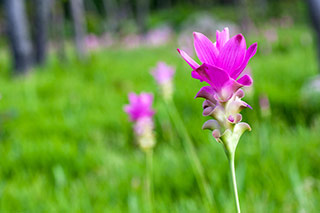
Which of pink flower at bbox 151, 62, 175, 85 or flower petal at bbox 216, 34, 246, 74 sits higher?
flower petal at bbox 216, 34, 246, 74

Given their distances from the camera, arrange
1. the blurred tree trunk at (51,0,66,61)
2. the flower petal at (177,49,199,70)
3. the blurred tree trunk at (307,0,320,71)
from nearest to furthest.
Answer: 1. the flower petal at (177,49,199,70)
2. the blurred tree trunk at (307,0,320,71)
3. the blurred tree trunk at (51,0,66,61)

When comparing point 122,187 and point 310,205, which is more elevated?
point 310,205

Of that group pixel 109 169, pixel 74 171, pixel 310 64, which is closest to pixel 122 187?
pixel 109 169

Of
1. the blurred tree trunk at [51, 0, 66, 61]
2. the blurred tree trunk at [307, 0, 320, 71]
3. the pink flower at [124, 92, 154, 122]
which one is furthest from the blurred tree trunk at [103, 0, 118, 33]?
the pink flower at [124, 92, 154, 122]

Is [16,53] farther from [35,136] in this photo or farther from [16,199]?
[16,199]

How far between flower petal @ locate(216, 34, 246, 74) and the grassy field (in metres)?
1.00

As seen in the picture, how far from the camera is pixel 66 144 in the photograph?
2604 mm

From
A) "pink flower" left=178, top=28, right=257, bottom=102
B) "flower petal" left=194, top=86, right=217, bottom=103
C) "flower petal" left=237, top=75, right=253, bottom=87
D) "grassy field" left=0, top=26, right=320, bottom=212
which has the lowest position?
"grassy field" left=0, top=26, right=320, bottom=212

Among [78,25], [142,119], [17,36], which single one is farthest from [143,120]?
[78,25]

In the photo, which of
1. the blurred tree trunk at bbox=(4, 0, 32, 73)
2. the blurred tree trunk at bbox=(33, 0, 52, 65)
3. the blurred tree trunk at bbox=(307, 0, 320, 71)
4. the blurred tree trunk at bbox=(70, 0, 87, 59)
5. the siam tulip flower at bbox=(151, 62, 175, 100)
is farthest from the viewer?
the blurred tree trunk at bbox=(33, 0, 52, 65)

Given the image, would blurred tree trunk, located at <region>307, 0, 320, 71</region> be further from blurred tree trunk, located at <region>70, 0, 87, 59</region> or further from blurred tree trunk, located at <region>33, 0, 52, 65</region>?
blurred tree trunk, located at <region>33, 0, 52, 65</region>

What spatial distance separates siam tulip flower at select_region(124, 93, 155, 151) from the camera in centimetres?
149

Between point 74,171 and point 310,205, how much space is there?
1.58 meters

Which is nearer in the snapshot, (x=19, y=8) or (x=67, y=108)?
(x=67, y=108)
